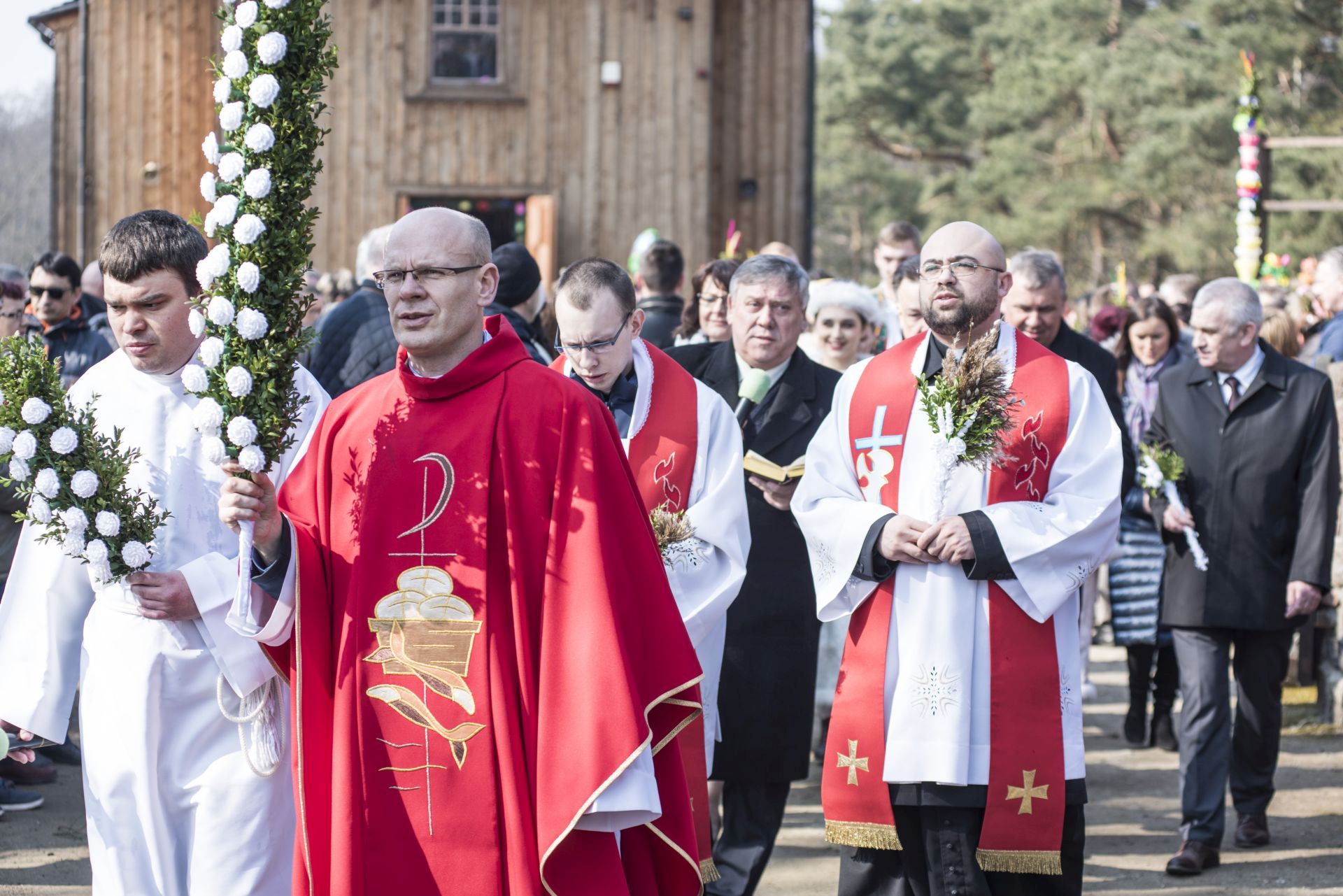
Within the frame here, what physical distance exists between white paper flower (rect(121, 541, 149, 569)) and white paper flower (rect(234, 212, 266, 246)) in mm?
793

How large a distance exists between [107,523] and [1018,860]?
274cm

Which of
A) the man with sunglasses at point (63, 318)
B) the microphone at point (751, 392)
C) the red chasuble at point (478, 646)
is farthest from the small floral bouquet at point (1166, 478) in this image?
the man with sunglasses at point (63, 318)

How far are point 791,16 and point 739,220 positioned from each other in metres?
2.26

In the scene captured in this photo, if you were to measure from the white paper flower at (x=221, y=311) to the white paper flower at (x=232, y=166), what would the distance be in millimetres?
273

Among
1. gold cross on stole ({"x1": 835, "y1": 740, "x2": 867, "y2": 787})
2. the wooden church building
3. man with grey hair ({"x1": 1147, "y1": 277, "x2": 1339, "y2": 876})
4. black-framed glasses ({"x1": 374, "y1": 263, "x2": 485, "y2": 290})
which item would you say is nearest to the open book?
gold cross on stole ({"x1": 835, "y1": 740, "x2": 867, "y2": 787})

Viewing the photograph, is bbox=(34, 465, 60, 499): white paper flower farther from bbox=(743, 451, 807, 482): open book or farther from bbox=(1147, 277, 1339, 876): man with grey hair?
bbox=(1147, 277, 1339, 876): man with grey hair

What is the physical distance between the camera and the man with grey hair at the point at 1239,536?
6742mm

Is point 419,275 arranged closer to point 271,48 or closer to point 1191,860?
point 271,48

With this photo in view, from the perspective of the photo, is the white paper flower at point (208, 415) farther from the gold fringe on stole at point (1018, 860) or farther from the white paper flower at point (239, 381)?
the gold fringe on stole at point (1018, 860)

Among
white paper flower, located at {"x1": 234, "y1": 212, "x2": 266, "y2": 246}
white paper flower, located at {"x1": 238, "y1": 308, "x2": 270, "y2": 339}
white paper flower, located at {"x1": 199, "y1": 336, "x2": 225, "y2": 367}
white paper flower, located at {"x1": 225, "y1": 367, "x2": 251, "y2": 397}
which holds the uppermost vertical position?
white paper flower, located at {"x1": 234, "y1": 212, "x2": 266, "y2": 246}

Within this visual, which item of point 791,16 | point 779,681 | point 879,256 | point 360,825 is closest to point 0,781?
point 779,681

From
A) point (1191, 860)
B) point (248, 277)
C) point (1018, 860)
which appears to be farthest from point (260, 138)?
point (1191, 860)

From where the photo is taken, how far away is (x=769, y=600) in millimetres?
6168

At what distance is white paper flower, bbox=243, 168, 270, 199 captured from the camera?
361cm
